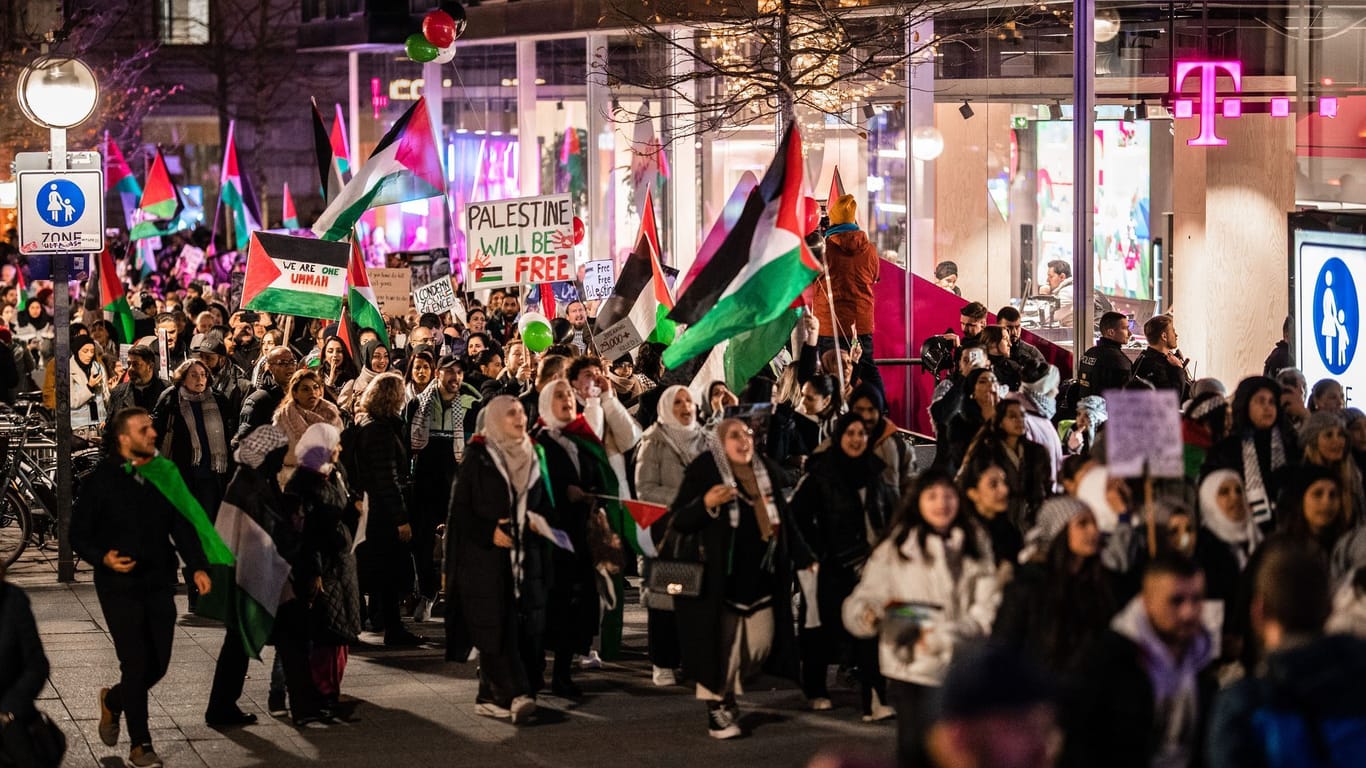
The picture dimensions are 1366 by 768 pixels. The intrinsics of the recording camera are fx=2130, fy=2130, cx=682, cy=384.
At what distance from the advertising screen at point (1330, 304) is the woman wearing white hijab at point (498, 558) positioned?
6888 millimetres

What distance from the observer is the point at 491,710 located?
11336mm

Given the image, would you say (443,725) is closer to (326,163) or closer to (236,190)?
(326,163)

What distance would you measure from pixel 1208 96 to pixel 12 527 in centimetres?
1195

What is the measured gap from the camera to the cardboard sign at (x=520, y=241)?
17.6m

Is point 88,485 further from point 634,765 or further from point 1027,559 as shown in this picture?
point 1027,559

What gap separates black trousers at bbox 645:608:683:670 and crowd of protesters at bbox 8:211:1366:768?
2 centimetres

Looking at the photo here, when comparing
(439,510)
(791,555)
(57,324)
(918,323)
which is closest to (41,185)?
(57,324)

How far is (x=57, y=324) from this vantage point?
16.7 m

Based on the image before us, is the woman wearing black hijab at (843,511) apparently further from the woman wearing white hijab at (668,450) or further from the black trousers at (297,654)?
the black trousers at (297,654)

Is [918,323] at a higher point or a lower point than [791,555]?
higher

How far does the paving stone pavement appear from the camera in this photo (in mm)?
10352

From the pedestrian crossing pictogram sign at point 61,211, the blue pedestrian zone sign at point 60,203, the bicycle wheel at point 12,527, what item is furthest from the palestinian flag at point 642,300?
the bicycle wheel at point 12,527

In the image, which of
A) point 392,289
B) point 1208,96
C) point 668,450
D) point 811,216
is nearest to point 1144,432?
point 668,450

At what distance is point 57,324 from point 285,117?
170 feet
